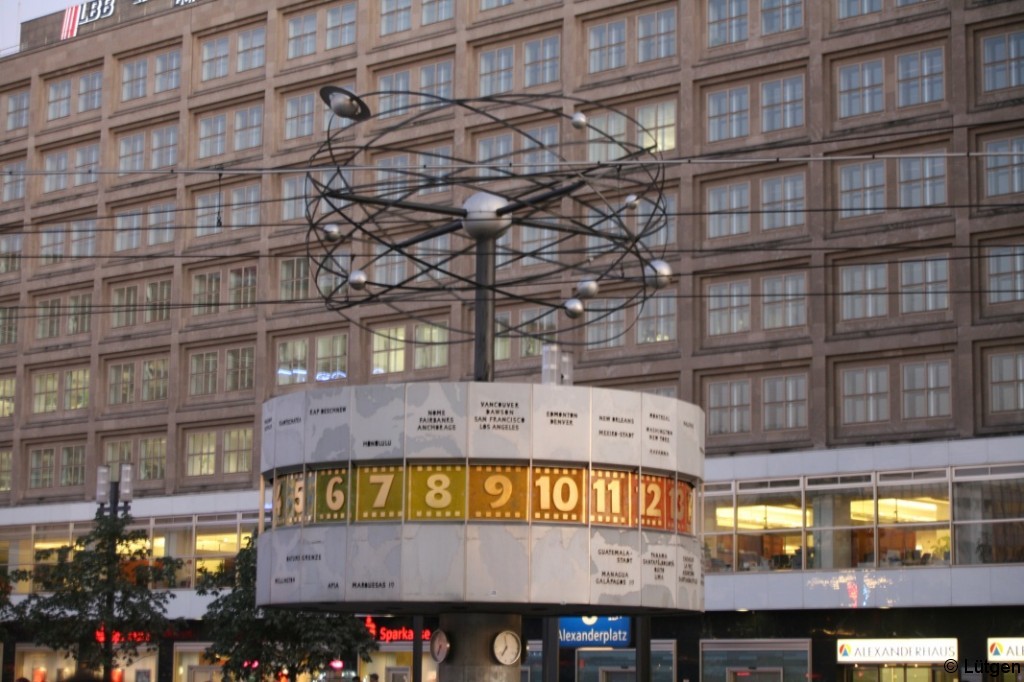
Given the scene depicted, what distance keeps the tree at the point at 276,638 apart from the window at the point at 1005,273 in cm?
2009

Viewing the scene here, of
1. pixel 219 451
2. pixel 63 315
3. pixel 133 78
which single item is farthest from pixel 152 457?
pixel 133 78

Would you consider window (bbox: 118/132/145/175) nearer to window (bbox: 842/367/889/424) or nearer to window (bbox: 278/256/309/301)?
window (bbox: 278/256/309/301)

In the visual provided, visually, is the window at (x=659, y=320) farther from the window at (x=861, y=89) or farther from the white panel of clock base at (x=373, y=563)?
the white panel of clock base at (x=373, y=563)

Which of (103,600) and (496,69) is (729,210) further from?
(103,600)

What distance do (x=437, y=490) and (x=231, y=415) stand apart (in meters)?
41.0

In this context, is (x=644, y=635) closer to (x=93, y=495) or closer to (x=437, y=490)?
(x=437, y=490)

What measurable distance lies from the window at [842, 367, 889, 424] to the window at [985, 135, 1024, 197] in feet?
19.8

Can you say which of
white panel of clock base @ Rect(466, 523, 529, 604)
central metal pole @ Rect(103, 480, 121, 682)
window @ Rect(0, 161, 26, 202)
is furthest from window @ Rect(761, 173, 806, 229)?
window @ Rect(0, 161, 26, 202)

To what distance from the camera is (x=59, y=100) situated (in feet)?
244

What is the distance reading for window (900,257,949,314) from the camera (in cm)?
5112

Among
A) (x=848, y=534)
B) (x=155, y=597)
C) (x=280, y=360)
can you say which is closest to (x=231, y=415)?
(x=280, y=360)

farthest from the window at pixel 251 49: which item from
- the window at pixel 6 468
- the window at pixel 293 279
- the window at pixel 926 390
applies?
the window at pixel 926 390

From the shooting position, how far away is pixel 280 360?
65.4m

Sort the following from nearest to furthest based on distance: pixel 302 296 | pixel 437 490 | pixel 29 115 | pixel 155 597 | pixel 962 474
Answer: pixel 437 490
pixel 962 474
pixel 155 597
pixel 302 296
pixel 29 115
